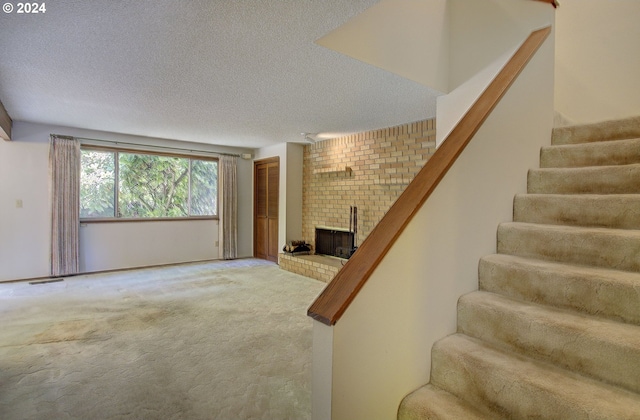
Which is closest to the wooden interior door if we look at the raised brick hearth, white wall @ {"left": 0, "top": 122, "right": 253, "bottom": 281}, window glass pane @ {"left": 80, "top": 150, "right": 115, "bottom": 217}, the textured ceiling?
the raised brick hearth

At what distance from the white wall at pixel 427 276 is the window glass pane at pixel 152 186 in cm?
552

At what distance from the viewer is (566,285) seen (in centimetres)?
127

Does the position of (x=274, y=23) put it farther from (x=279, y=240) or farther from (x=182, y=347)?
(x=279, y=240)

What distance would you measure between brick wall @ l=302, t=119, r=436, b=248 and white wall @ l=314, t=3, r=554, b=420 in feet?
7.60

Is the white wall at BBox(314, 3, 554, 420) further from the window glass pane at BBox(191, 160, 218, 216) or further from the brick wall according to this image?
the window glass pane at BBox(191, 160, 218, 216)

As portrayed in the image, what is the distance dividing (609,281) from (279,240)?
207 inches

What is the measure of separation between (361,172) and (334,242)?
1.34 meters

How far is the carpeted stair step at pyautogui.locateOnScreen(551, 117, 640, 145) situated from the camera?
187 centimetres

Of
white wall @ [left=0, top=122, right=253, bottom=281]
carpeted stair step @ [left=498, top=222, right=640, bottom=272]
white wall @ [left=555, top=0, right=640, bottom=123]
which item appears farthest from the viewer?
white wall @ [left=0, top=122, right=253, bottom=281]

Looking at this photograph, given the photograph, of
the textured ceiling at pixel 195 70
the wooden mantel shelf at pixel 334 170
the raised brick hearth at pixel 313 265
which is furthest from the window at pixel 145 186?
the wooden mantel shelf at pixel 334 170

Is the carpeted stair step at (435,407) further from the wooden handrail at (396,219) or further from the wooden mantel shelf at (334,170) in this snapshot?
the wooden mantel shelf at (334,170)

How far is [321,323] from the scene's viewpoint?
98 cm

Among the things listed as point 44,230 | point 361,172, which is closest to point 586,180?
point 361,172

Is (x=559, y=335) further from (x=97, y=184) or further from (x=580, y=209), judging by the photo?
(x=97, y=184)
